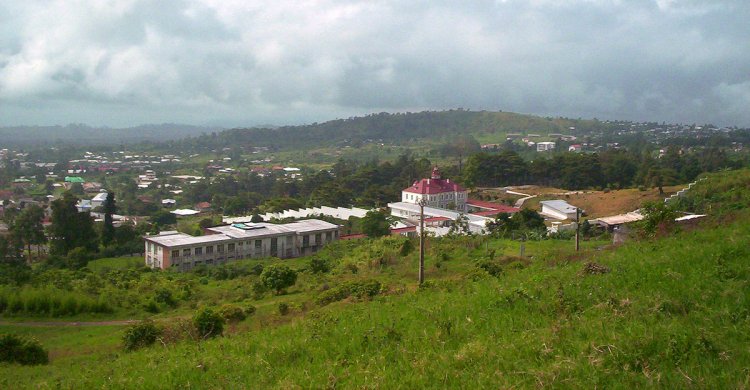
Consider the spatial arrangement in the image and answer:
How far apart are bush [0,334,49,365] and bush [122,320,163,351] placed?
2.37 metres

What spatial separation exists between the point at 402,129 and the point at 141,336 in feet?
456

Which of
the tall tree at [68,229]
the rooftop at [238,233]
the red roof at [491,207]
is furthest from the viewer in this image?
the red roof at [491,207]

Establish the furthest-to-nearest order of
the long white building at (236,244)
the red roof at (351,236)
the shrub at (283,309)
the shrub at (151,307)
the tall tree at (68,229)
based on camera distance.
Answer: the red roof at (351,236) < the tall tree at (68,229) < the long white building at (236,244) < the shrub at (151,307) < the shrub at (283,309)

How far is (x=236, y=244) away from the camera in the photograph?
3212 centimetres

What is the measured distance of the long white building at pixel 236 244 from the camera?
30100mm

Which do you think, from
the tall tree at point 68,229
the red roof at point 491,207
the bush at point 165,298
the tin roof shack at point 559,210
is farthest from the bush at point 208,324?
the red roof at point 491,207

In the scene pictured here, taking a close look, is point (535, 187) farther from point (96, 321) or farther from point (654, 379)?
point (654, 379)

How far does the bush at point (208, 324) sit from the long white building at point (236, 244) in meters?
18.6

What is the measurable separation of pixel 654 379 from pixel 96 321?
1727 cm

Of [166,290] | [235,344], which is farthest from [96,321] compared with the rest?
[235,344]

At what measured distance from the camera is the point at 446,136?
138m

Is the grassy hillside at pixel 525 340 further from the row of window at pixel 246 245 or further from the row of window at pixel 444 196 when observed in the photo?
the row of window at pixel 444 196

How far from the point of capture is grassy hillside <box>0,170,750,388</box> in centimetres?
520

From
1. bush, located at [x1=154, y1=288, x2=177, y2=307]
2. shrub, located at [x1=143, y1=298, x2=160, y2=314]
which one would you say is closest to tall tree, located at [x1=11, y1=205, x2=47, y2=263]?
bush, located at [x1=154, y1=288, x2=177, y2=307]
